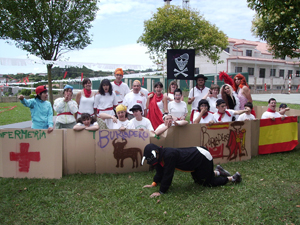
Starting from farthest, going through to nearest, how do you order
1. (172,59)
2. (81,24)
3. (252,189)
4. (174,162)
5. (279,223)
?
1. (81,24)
2. (172,59)
3. (252,189)
4. (174,162)
5. (279,223)

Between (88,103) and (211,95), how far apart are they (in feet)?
9.51

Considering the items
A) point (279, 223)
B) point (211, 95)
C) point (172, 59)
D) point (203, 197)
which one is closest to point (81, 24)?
point (172, 59)

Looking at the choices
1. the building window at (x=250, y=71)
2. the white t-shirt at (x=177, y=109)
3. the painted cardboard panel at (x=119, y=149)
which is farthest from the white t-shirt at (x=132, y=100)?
the building window at (x=250, y=71)

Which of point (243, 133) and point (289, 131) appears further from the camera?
point (289, 131)

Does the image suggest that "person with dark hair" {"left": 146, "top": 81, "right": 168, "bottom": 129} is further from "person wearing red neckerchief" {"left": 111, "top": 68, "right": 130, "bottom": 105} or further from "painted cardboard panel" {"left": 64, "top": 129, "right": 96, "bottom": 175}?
"painted cardboard panel" {"left": 64, "top": 129, "right": 96, "bottom": 175}

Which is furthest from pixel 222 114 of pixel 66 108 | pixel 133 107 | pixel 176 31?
pixel 176 31

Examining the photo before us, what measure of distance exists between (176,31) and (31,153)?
16.1 meters

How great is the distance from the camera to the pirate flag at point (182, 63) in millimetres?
6246

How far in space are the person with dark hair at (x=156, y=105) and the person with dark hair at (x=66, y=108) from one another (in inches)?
72.4

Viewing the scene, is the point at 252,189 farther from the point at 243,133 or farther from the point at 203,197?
the point at 243,133

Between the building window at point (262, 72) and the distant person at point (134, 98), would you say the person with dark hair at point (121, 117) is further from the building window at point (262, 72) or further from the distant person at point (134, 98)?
the building window at point (262, 72)

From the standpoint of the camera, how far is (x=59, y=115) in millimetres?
5297

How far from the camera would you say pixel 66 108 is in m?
5.25

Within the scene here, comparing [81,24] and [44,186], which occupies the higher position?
[81,24]
